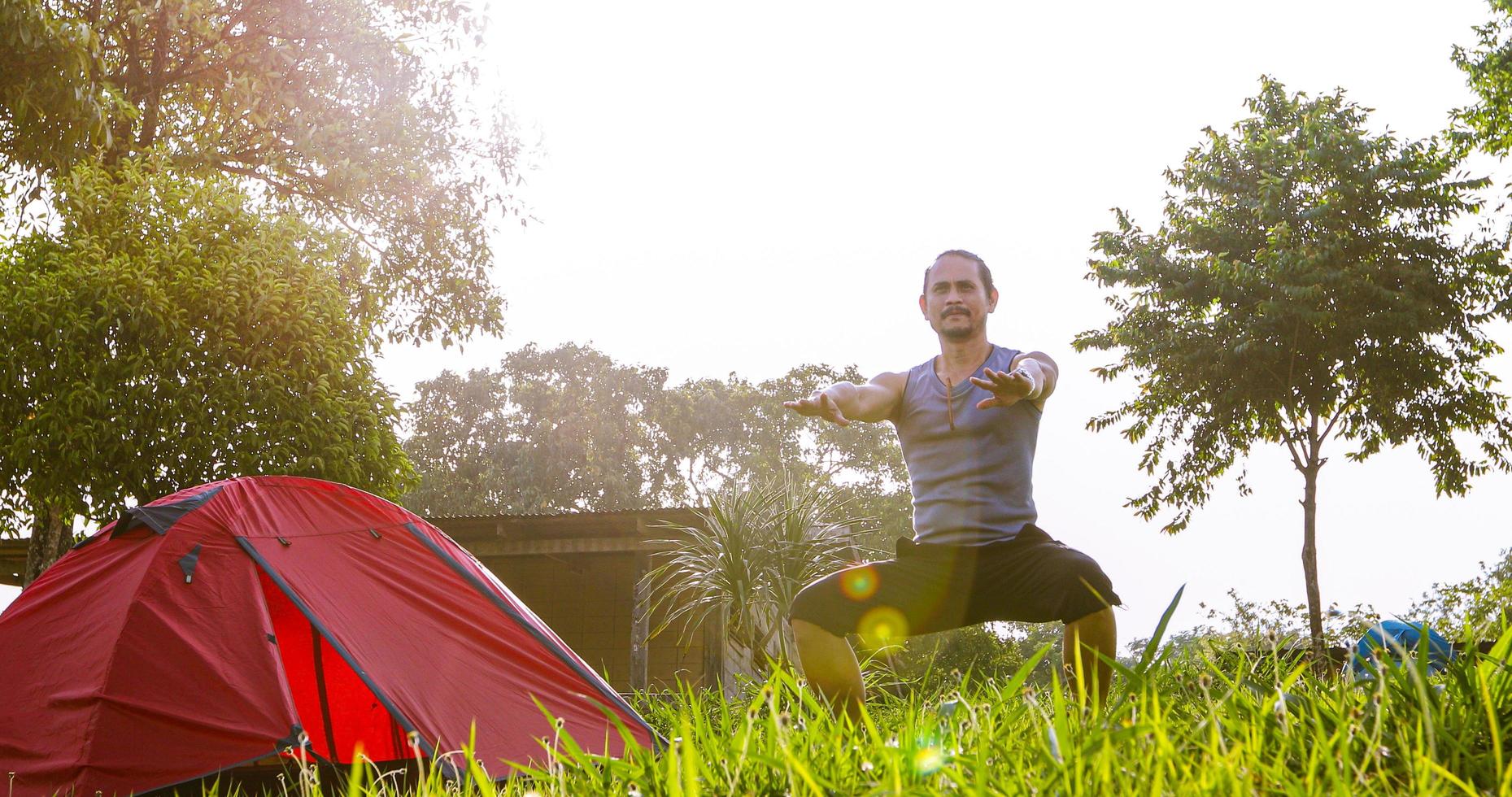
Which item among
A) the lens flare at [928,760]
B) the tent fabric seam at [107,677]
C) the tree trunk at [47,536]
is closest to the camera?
the lens flare at [928,760]

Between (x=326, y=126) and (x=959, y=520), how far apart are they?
39.1 ft

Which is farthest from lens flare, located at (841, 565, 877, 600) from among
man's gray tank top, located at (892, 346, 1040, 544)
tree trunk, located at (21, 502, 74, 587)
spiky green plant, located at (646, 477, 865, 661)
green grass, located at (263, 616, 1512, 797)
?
tree trunk, located at (21, 502, 74, 587)

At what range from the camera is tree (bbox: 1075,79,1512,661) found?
49.7 feet

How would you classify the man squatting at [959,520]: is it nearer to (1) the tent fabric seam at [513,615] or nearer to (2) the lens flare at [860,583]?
(2) the lens flare at [860,583]

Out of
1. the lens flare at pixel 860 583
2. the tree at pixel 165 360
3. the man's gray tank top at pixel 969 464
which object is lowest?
the lens flare at pixel 860 583

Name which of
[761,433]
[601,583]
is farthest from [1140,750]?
[761,433]

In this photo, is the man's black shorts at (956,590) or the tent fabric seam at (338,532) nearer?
the man's black shorts at (956,590)

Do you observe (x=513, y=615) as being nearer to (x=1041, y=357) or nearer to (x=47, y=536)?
(x=1041, y=357)

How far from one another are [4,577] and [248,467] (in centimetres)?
1013

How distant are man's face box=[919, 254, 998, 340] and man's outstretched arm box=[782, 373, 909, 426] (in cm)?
21

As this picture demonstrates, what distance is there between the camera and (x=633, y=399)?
32.6m

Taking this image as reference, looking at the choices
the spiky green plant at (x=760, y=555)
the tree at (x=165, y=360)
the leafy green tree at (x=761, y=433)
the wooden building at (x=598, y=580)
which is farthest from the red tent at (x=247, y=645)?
the leafy green tree at (x=761, y=433)

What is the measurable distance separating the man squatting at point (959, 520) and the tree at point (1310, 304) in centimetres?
1336

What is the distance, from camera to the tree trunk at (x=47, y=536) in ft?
33.1
